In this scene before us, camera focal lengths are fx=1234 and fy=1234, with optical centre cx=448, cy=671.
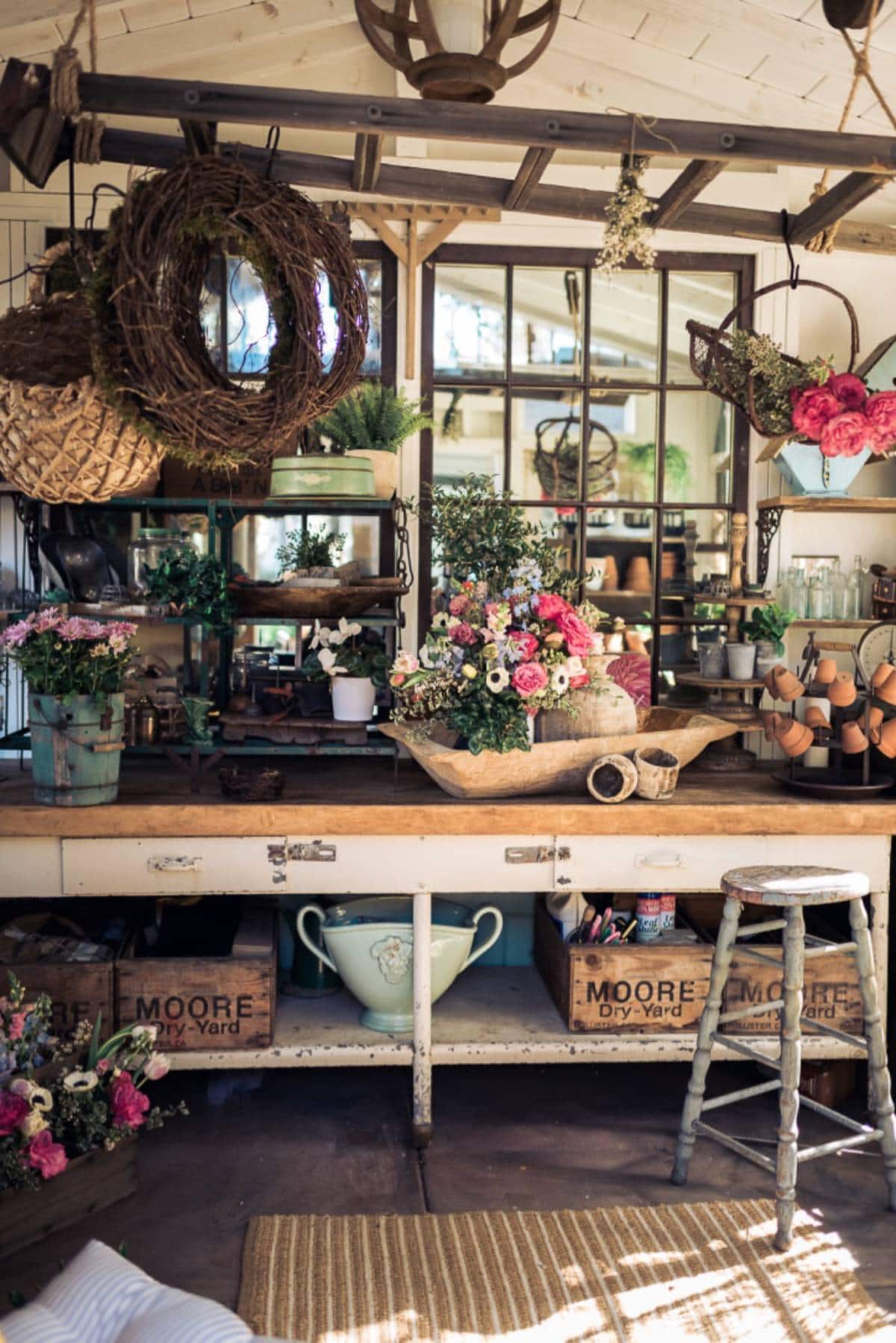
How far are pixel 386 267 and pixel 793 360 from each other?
1.53 metres

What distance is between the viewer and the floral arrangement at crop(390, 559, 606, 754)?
3535mm

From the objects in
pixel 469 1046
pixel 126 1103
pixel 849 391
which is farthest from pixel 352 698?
pixel 849 391

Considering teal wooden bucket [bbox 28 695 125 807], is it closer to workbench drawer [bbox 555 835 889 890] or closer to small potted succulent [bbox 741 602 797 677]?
workbench drawer [bbox 555 835 889 890]

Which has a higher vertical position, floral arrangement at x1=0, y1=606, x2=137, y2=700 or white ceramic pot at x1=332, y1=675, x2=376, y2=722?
floral arrangement at x1=0, y1=606, x2=137, y2=700

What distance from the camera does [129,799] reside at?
11.8 ft

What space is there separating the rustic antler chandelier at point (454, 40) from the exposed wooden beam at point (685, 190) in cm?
52

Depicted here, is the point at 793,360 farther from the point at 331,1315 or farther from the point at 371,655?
the point at 331,1315

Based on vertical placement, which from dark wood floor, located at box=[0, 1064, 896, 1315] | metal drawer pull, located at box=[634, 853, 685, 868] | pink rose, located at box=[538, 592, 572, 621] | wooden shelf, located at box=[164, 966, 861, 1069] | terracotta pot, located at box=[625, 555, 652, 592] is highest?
terracotta pot, located at box=[625, 555, 652, 592]

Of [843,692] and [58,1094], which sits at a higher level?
[843,692]

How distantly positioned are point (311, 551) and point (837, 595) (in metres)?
1.84

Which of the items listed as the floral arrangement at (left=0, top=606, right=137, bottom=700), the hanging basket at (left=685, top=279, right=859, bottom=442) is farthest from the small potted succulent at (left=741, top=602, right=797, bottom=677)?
the floral arrangement at (left=0, top=606, right=137, bottom=700)

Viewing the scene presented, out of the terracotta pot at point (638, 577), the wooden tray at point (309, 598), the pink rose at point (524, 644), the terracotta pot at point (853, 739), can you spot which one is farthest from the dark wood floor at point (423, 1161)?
the terracotta pot at point (638, 577)

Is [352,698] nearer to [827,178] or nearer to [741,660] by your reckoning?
[741,660]

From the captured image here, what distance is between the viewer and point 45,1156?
9.57 feet
